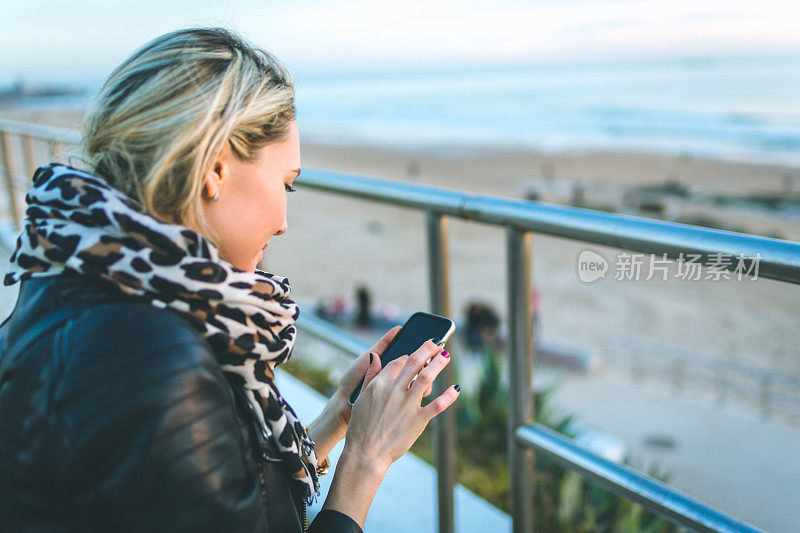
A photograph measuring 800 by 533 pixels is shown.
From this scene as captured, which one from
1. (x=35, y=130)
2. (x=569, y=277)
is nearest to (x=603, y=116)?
(x=569, y=277)

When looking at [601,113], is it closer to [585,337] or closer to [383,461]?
[585,337]

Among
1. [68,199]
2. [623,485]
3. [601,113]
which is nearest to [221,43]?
[68,199]

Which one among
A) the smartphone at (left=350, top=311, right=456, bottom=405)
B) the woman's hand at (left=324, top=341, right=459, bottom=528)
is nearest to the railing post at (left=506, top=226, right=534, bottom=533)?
the smartphone at (left=350, top=311, right=456, bottom=405)

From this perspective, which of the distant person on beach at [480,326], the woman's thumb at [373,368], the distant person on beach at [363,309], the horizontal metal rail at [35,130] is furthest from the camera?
the distant person on beach at [363,309]

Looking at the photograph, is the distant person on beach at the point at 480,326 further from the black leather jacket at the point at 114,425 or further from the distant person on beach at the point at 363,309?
the black leather jacket at the point at 114,425

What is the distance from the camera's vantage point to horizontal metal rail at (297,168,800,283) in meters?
1.27

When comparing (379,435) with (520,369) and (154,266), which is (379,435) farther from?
(520,369)

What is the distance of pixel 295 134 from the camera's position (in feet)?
4.33

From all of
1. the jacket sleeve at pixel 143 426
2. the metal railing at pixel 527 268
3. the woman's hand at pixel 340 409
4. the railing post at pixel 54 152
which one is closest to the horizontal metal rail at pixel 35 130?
the railing post at pixel 54 152

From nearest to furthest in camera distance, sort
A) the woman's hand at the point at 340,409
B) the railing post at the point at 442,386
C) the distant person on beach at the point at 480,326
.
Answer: the woman's hand at the point at 340,409 → the railing post at the point at 442,386 → the distant person on beach at the point at 480,326

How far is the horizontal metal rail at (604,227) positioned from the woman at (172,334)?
1.64ft

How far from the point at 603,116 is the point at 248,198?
37861 millimetres

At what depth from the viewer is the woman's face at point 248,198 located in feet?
4.03

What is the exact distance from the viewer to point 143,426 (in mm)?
946
